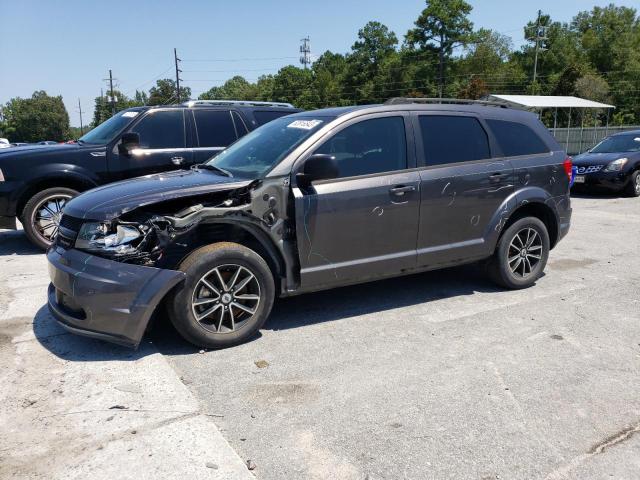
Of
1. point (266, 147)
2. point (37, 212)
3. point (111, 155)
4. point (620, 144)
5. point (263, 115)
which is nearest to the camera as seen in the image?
point (266, 147)

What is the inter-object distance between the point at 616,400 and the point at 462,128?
283 centimetres

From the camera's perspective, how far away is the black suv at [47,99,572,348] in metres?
3.77

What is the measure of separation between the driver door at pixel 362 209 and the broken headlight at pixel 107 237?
1250mm

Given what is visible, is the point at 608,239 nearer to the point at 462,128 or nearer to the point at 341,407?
the point at 462,128

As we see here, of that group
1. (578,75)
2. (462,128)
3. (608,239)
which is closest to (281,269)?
(462,128)

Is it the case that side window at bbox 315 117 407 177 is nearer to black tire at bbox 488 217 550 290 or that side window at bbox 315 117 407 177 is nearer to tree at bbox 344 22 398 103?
black tire at bbox 488 217 550 290

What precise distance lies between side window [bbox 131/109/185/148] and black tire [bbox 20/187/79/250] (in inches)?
48.8

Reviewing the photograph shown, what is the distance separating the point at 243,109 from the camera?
8227mm

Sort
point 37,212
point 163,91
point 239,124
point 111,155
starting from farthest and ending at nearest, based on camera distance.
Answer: point 163,91
point 239,124
point 111,155
point 37,212

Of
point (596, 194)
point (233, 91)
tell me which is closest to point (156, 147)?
point (596, 194)

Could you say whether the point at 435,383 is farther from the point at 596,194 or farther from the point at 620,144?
the point at 620,144

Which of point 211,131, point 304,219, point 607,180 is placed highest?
point 211,131

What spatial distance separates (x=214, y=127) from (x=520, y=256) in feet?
15.8

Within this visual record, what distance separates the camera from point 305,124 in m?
4.66
